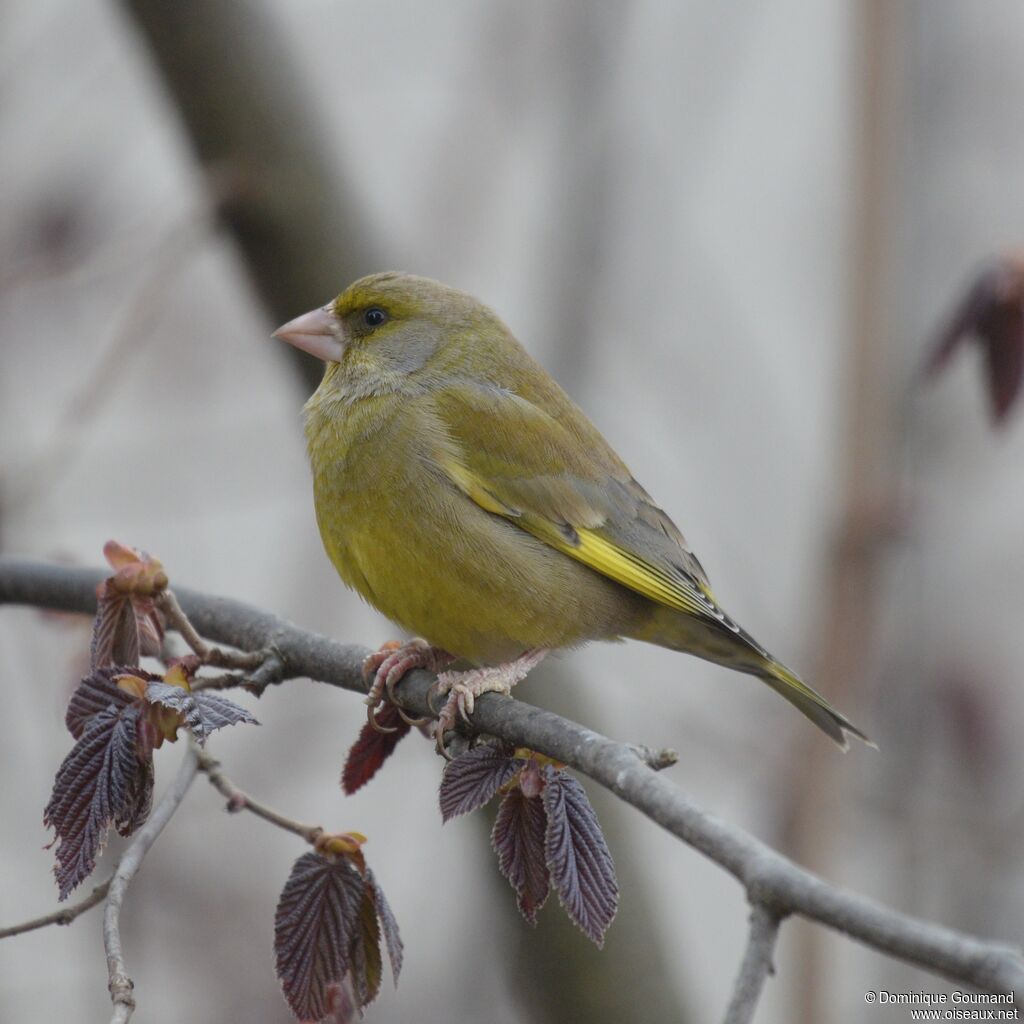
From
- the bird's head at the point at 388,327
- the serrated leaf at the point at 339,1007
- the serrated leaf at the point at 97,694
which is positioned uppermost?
the bird's head at the point at 388,327

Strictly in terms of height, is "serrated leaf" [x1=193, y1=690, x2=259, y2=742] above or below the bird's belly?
below

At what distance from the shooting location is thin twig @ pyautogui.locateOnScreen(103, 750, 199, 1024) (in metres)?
1.99

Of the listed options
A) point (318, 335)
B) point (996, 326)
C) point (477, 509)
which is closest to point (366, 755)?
point (477, 509)

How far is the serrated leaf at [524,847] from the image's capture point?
2383mm

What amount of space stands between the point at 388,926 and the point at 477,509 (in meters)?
1.60

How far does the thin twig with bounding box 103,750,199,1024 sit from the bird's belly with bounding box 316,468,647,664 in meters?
1.11

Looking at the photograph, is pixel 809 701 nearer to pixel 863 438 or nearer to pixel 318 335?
pixel 863 438

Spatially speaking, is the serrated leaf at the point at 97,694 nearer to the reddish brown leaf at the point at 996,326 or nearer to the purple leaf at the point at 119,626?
the purple leaf at the point at 119,626

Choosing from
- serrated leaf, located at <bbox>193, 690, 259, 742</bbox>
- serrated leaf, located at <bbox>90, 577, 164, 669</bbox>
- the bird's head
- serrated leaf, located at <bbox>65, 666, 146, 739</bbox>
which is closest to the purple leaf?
serrated leaf, located at <bbox>90, 577, 164, 669</bbox>

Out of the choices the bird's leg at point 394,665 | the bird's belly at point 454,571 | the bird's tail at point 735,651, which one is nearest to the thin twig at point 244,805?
the bird's leg at point 394,665

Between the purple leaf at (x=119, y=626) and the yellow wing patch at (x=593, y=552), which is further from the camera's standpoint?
the yellow wing patch at (x=593, y=552)

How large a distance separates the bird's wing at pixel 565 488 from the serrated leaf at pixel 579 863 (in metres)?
1.61

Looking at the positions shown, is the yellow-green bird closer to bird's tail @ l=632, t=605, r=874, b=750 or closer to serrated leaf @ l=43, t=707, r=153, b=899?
bird's tail @ l=632, t=605, r=874, b=750

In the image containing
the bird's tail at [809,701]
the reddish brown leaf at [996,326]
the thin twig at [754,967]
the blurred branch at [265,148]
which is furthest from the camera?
the blurred branch at [265,148]
